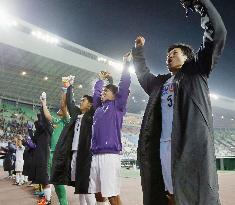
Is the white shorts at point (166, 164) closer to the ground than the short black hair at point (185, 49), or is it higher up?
closer to the ground

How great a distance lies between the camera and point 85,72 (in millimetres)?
35969

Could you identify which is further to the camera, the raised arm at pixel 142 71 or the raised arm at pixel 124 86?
the raised arm at pixel 124 86

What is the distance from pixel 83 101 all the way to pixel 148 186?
263 cm

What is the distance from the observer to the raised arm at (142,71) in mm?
3354

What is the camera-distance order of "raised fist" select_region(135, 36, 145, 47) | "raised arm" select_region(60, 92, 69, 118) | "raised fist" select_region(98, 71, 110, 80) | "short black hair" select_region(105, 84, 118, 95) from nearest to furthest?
"raised fist" select_region(135, 36, 145, 47), "short black hair" select_region(105, 84, 118, 95), "raised fist" select_region(98, 71, 110, 80), "raised arm" select_region(60, 92, 69, 118)

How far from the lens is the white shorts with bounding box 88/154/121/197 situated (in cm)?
404

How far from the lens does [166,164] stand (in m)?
2.79

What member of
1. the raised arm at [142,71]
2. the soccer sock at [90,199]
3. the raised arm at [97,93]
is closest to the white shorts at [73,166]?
the soccer sock at [90,199]

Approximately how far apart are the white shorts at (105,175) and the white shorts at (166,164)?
53.9 inches

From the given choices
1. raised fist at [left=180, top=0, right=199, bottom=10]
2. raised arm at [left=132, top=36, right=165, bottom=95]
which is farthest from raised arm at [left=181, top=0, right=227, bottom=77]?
raised arm at [left=132, top=36, right=165, bottom=95]

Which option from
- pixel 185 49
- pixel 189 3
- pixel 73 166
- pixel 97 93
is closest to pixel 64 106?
pixel 97 93

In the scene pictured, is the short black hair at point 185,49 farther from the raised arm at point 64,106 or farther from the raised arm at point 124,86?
the raised arm at point 64,106

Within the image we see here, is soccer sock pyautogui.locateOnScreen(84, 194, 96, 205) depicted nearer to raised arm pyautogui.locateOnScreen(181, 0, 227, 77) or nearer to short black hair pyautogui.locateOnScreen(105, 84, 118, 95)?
short black hair pyautogui.locateOnScreen(105, 84, 118, 95)

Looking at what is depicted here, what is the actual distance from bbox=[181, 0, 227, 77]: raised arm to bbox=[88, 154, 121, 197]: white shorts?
1.90 metres
